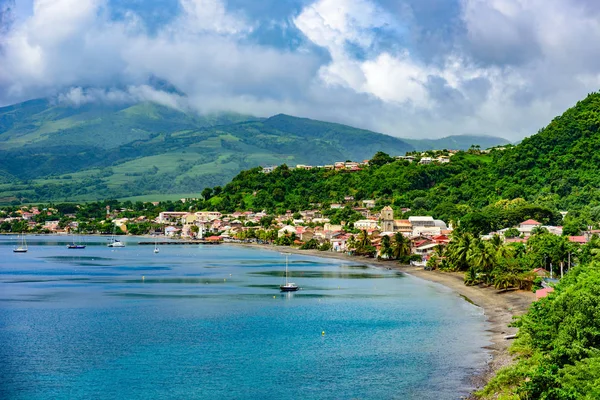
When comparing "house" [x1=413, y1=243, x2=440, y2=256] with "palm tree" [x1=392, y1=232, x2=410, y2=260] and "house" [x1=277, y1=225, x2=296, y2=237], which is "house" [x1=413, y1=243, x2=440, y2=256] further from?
"house" [x1=277, y1=225, x2=296, y2=237]

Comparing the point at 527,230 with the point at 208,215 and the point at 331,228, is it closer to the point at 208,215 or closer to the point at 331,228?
the point at 331,228

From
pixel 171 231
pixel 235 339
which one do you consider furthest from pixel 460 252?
pixel 171 231

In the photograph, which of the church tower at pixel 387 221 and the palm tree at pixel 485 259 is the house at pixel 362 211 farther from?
the palm tree at pixel 485 259

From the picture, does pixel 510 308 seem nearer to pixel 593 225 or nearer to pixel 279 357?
pixel 279 357

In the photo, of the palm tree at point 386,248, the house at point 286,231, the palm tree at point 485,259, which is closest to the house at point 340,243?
the house at point 286,231

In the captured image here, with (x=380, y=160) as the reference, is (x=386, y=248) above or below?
below
